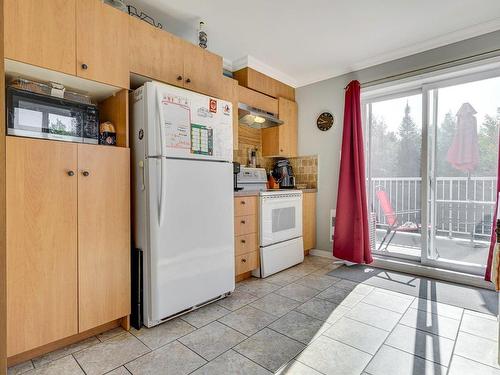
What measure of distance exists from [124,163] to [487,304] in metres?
3.07

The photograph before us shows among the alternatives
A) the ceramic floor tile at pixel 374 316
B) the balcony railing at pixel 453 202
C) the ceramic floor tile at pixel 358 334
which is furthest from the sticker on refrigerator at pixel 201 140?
the balcony railing at pixel 453 202

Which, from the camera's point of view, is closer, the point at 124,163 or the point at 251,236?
the point at 124,163

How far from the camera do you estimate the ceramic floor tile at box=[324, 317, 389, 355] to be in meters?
1.67

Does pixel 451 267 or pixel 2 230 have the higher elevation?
pixel 2 230

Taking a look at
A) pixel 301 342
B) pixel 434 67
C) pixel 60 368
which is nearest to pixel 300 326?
pixel 301 342

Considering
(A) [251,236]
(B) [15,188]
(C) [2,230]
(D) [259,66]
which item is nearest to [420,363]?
(A) [251,236]

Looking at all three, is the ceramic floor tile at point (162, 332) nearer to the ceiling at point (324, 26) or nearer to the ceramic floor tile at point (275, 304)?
the ceramic floor tile at point (275, 304)

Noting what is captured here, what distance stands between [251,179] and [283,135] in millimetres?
801

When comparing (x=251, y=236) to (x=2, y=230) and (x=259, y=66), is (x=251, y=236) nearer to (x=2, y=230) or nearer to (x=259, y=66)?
(x=259, y=66)

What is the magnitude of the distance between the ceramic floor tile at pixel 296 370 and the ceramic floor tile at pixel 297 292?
0.85 metres

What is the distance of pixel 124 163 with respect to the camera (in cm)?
184

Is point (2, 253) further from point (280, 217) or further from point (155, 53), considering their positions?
point (280, 217)

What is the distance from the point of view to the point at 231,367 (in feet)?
4.82

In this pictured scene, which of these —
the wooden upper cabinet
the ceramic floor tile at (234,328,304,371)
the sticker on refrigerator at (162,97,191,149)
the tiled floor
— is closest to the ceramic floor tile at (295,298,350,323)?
the tiled floor
